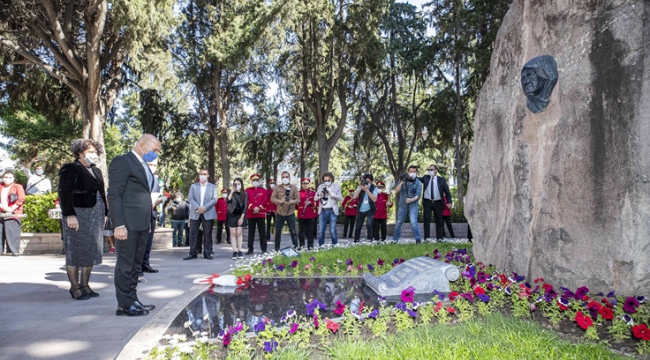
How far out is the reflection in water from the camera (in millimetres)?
3709

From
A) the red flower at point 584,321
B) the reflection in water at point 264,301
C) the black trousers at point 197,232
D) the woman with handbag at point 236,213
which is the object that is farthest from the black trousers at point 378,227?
the red flower at point 584,321

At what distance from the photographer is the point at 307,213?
376 inches

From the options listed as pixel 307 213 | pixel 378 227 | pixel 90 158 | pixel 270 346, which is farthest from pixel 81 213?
pixel 378 227

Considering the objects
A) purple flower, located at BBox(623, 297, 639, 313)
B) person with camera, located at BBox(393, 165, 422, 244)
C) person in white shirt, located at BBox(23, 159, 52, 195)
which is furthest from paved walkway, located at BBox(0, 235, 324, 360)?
person with camera, located at BBox(393, 165, 422, 244)

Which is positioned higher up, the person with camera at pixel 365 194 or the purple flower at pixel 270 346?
the person with camera at pixel 365 194

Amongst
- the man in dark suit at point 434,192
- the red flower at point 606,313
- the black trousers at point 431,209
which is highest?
the man in dark suit at point 434,192

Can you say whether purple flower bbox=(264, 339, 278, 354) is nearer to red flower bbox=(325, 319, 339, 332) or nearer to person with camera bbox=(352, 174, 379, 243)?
red flower bbox=(325, 319, 339, 332)

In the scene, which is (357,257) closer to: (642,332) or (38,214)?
(642,332)

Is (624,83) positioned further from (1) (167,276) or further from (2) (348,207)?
(2) (348,207)

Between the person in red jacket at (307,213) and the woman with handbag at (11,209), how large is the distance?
21.8 ft

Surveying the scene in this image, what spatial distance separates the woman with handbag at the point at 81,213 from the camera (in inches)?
192

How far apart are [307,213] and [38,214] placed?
7.48 meters

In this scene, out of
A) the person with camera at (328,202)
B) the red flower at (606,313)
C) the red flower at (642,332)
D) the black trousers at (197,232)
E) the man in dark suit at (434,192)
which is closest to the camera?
the red flower at (642,332)

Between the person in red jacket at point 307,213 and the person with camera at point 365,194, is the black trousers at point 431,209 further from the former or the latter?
the person in red jacket at point 307,213
